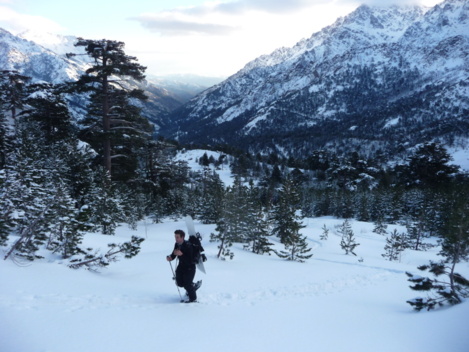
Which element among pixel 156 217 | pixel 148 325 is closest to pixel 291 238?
pixel 148 325

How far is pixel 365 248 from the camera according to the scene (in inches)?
1099

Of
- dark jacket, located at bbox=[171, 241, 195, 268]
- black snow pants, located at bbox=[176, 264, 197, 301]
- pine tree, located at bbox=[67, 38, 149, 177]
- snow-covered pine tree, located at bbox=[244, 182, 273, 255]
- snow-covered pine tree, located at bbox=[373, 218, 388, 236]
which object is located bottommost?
snow-covered pine tree, located at bbox=[373, 218, 388, 236]

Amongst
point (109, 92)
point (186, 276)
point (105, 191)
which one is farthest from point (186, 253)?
point (109, 92)

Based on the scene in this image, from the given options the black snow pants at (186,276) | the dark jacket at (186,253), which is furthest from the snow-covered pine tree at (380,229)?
the dark jacket at (186,253)

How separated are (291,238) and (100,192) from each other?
11982mm

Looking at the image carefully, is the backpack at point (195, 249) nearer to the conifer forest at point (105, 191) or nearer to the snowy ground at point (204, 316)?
the snowy ground at point (204, 316)

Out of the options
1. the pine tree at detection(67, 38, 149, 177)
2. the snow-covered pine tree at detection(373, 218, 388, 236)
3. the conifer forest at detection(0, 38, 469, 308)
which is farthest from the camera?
the snow-covered pine tree at detection(373, 218, 388, 236)

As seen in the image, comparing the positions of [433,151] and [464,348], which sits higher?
[433,151]

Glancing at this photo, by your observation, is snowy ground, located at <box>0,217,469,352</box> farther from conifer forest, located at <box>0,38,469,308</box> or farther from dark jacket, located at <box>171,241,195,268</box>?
conifer forest, located at <box>0,38,469,308</box>

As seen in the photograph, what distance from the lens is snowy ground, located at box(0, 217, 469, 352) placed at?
5066 mm

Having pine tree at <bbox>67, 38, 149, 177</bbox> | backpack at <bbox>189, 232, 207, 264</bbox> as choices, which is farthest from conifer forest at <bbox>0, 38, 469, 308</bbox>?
backpack at <bbox>189, 232, 207, 264</bbox>

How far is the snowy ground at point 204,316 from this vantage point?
16.6 feet

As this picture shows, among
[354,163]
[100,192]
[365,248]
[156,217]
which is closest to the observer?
[100,192]

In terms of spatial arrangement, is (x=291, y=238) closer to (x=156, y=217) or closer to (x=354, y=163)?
(x=156, y=217)
